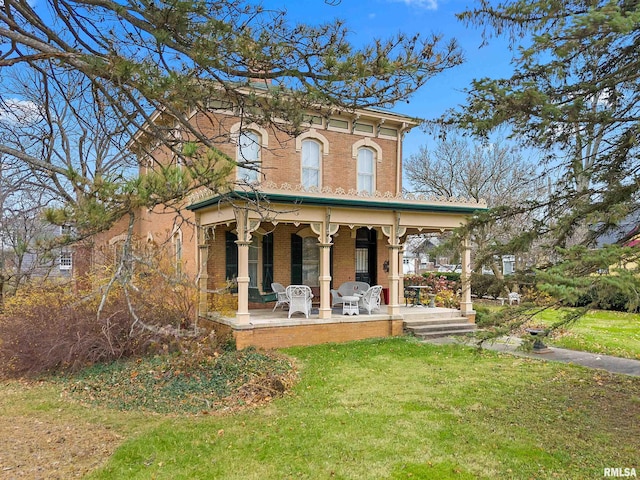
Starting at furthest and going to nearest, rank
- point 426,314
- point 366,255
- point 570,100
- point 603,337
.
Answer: point 366,255, point 426,314, point 603,337, point 570,100

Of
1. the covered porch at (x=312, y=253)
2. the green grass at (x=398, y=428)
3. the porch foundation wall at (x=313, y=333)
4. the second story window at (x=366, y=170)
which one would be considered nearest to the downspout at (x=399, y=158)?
the second story window at (x=366, y=170)

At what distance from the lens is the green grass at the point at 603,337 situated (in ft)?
38.2

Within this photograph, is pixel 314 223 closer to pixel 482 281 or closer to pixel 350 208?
pixel 350 208

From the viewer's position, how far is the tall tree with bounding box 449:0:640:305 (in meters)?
4.82

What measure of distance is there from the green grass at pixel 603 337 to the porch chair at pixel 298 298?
231 inches

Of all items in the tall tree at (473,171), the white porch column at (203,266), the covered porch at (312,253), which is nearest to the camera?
the covered porch at (312,253)

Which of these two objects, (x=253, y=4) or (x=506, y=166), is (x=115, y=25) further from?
(x=506, y=166)

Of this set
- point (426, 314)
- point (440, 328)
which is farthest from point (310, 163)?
point (440, 328)

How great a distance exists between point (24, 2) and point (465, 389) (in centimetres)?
883

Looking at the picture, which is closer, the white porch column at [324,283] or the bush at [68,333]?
the bush at [68,333]

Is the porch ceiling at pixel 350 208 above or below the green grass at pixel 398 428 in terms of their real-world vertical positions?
above

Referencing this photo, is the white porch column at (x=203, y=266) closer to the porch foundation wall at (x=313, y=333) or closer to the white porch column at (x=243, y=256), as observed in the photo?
the porch foundation wall at (x=313, y=333)

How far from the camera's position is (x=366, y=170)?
16.4m

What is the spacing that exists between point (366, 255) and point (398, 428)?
435 inches
